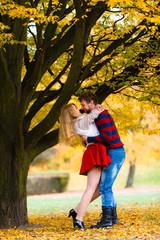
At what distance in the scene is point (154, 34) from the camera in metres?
7.82

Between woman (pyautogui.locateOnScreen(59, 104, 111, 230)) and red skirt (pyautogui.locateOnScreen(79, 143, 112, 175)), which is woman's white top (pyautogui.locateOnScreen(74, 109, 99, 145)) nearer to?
woman (pyautogui.locateOnScreen(59, 104, 111, 230))

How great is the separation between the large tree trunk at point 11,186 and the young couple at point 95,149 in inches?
72.0

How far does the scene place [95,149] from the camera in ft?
17.2

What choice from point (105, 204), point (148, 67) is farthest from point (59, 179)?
point (105, 204)

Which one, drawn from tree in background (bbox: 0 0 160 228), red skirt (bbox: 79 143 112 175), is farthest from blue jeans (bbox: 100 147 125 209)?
tree in background (bbox: 0 0 160 228)

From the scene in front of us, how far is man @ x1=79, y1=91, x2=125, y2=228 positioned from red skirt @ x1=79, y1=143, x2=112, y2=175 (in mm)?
92

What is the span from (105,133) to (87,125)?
32cm

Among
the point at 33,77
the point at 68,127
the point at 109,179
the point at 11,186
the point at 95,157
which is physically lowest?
the point at 11,186

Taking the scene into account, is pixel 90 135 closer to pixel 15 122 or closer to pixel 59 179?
pixel 15 122

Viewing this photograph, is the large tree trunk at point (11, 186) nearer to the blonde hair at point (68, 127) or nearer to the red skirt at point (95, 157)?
the blonde hair at point (68, 127)

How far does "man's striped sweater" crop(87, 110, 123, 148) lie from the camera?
5.18m

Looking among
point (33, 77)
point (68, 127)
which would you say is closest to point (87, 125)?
point (68, 127)

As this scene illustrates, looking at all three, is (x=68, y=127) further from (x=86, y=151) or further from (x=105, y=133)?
(x=105, y=133)

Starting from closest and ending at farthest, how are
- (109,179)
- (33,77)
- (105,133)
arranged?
(105,133) < (109,179) < (33,77)
